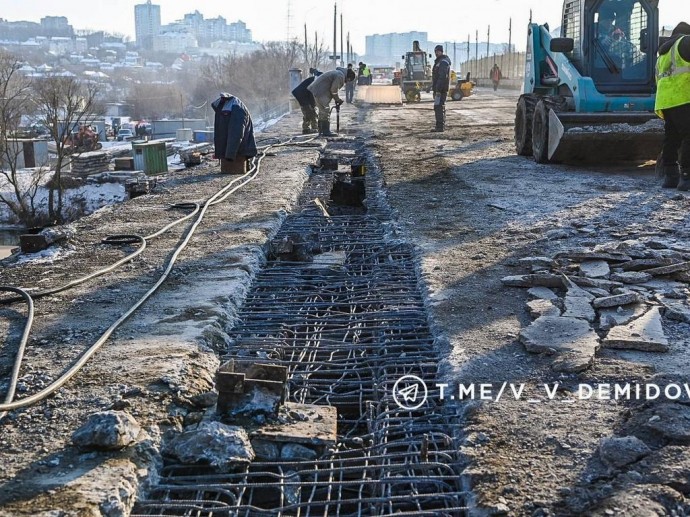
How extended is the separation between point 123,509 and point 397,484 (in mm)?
1088

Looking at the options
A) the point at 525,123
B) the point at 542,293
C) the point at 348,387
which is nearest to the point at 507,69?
the point at 525,123

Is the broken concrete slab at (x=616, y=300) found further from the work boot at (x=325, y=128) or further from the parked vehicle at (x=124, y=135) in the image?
the parked vehicle at (x=124, y=135)

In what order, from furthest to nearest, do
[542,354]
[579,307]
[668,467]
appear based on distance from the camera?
1. [579,307]
2. [542,354]
3. [668,467]

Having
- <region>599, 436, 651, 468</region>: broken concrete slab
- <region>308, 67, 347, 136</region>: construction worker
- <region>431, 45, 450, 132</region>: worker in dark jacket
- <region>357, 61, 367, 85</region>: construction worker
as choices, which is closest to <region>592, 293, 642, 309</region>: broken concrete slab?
<region>599, 436, 651, 468</region>: broken concrete slab

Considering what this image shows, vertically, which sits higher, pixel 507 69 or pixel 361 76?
pixel 507 69

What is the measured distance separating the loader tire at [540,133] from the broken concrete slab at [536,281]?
6615 mm

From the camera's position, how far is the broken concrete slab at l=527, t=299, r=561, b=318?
15.1 ft

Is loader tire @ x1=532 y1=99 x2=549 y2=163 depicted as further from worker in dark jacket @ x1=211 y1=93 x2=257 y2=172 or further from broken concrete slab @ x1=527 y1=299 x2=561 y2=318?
broken concrete slab @ x1=527 y1=299 x2=561 y2=318

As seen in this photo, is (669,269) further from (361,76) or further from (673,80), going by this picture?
(361,76)

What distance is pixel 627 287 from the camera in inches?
201

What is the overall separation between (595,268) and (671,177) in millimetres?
4373

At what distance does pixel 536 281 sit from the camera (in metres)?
5.24

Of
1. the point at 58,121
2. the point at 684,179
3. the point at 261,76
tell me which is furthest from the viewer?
the point at 261,76

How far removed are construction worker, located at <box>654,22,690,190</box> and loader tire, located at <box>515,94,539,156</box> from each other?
3309 millimetres
